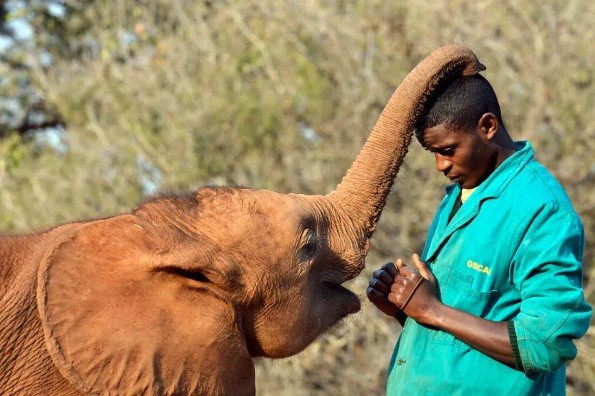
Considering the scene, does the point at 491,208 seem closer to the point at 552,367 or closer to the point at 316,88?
the point at 552,367

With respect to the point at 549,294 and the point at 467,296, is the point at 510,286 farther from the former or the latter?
the point at 549,294

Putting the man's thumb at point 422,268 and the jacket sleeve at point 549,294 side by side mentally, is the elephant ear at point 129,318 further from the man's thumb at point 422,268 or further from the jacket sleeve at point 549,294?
the jacket sleeve at point 549,294

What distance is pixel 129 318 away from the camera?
11.5ft

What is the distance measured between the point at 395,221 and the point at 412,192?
1.23 ft

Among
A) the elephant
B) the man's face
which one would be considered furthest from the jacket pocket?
the elephant

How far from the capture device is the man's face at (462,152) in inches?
159

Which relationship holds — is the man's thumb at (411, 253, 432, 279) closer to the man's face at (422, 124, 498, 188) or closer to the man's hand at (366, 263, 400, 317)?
the man's hand at (366, 263, 400, 317)

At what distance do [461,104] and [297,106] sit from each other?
8751 millimetres

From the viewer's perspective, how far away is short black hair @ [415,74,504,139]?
404cm

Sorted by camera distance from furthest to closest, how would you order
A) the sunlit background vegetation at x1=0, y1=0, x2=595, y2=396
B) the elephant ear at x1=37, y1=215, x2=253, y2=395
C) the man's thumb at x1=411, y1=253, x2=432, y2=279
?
the sunlit background vegetation at x1=0, y1=0, x2=595, y2=396 < the man's thumb at x1=411, y1=253, x2=432, y2=279 < the elephant ear at x1=37, y1=215, x2=253, y2=395

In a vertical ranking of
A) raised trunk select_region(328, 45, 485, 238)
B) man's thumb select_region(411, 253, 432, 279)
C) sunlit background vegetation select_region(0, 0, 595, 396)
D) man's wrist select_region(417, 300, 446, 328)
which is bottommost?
sunlit background vegetation select_region(0, 0, 595, 396)

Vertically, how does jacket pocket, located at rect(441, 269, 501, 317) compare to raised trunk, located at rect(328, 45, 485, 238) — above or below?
below

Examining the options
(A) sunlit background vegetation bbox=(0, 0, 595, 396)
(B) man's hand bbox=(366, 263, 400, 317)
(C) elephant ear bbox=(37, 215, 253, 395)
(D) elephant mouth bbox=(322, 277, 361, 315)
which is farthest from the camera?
(A) sunlit background vegetation bbox=(0, 0, 595, 396)

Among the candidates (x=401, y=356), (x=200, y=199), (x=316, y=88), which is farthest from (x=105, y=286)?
(x=316, y=88)
